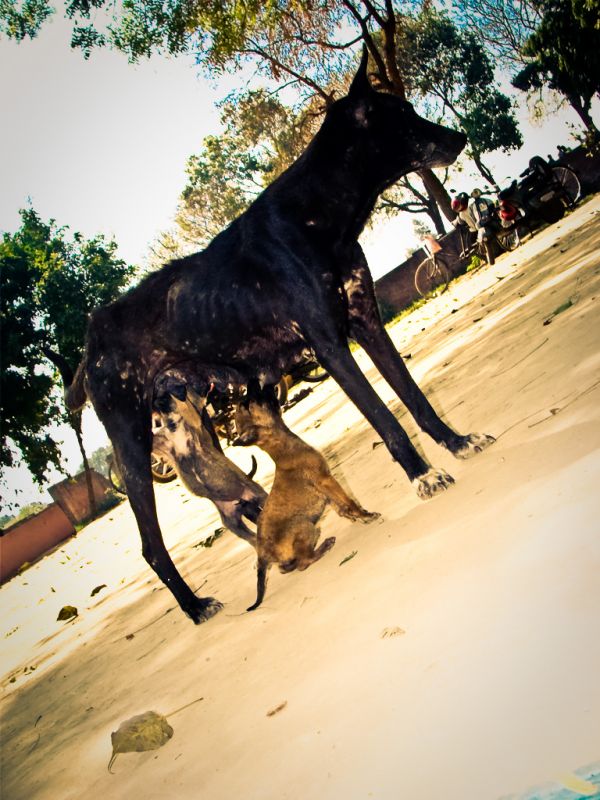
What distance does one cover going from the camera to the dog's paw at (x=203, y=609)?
342cm

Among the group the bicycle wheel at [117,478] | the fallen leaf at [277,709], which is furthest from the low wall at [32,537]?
the fallen leaf at [277,709]

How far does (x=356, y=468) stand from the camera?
475 centimetres

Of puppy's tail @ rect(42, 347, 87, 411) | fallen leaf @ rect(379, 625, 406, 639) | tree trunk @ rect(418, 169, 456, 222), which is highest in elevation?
tree trunk @ rect(418, 169, 456, 222)

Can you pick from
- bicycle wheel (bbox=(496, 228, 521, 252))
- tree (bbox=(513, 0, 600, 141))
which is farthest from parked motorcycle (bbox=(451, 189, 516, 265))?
tree (bbox=(513, 0, 600, 141))

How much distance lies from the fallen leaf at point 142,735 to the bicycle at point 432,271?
729 inches

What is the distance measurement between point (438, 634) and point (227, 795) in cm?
82

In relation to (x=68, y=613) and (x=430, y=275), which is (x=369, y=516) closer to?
(x=68, y=613)

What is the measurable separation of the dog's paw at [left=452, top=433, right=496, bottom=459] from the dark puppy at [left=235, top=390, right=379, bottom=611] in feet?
2.20

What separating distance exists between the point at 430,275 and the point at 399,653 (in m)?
20.5

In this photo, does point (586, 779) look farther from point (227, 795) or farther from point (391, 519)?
point (391, 519)

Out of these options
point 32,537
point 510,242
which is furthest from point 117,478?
point 32,537

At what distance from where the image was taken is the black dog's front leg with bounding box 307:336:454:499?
118 inches

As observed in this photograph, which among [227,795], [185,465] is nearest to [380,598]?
[227,795]

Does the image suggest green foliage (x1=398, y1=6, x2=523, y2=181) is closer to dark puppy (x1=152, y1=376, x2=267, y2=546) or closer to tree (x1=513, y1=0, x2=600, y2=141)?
tree (x1=513, y1=0, x2=600, y2=141)
